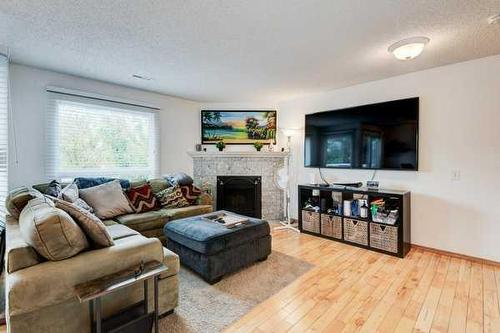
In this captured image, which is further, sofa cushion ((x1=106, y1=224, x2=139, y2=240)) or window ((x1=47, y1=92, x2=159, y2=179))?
window ((x1=47, y1=92, x2=159, y2=179))

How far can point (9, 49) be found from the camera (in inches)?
99.5

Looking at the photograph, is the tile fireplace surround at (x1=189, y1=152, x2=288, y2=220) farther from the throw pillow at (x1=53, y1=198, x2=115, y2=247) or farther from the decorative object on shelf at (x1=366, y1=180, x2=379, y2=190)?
the throw pillow at (x1=53, y1=198, x2=115, y2=247)

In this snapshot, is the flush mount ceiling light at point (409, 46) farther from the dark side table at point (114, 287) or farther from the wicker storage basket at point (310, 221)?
the dark side table at point (114, 287)

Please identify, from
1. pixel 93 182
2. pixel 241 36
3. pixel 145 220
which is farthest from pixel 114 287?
pixel 93 182

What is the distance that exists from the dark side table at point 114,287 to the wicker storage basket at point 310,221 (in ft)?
8.84

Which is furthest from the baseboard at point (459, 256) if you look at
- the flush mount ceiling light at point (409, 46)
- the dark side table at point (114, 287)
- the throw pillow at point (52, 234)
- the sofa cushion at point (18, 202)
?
the sofa cushion at point (18, 202)

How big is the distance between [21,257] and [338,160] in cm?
369

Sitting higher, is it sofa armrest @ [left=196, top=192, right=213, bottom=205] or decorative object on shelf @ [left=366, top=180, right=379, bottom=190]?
decorative object on shelf @ [left=366, top=180, right=379, bottom=190]

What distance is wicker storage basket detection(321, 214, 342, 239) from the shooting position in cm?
348

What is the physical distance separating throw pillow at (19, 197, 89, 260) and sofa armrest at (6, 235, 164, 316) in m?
0.05

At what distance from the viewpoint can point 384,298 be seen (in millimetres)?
2078

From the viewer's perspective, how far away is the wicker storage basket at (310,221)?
3.75 metres

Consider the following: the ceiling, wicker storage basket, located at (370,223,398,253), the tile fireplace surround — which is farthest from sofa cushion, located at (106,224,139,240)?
wicker storage basket, located at (370,223,398,253)

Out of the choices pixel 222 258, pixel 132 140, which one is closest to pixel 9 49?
pixel 132 140
